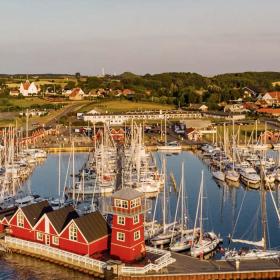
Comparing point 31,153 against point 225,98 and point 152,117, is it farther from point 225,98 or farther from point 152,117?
point 225,98

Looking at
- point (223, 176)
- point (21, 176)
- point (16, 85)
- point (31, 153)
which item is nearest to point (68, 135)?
point (31, 153)

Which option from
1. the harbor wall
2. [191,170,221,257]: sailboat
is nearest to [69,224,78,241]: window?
the harbor wall

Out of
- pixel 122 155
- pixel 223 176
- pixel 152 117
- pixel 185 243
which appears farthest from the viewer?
pixel 152 117

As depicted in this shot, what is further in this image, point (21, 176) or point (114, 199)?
point (21, 176)

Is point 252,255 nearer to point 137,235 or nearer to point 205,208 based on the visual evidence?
point 137,235

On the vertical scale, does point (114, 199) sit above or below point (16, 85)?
below

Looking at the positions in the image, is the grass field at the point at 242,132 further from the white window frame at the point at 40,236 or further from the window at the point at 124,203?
the window at the point at 124,203
